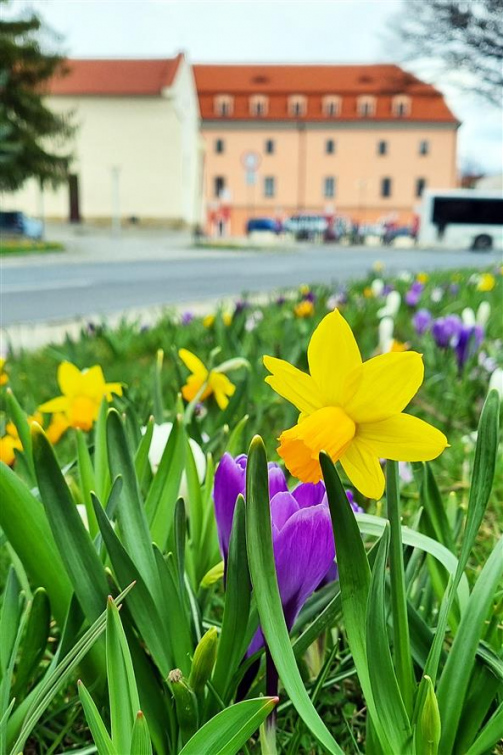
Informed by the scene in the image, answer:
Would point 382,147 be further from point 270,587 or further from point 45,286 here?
point 270,587

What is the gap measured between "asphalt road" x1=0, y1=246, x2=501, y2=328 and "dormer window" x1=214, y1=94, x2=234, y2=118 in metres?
29.4

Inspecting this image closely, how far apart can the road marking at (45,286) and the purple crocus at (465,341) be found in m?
6.59

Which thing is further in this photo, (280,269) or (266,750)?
(280,269)

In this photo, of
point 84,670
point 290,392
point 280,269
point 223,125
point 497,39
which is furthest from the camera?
point 223,125

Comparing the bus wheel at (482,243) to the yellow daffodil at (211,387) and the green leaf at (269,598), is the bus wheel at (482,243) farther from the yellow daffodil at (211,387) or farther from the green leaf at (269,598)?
the green leaf at (269,598)

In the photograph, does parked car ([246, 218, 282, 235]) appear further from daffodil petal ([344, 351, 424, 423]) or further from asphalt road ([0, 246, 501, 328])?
daffodil petal ([344, 351, 424, 423])

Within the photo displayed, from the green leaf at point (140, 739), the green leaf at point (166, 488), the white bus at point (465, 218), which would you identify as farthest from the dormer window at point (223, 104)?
the green leaf at point (140, 739)

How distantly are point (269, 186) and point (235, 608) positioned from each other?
41.5m

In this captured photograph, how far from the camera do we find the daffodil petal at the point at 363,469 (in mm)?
488

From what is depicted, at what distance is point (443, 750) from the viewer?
1.84 feet

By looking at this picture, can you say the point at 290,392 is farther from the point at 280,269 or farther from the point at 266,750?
the point at 280,269

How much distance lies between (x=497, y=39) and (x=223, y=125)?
33051 mm

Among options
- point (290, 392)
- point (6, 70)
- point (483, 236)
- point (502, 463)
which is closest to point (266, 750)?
point (290, 392)

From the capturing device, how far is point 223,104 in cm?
4209
